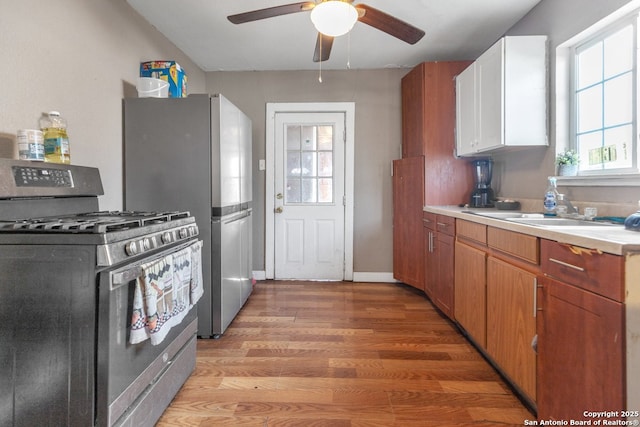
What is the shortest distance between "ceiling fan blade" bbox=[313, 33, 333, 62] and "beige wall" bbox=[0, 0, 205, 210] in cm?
135

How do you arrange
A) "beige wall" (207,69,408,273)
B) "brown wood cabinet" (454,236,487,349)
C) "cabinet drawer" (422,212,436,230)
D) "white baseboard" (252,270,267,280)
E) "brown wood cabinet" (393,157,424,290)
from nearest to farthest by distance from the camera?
"brown wood cabinet" (454,236,487,349) → "cabinet drawer" (422,212,436,230) → "brown wood cabinet" (393,157,424,290) → "beige wall" (207,69,408,273) → "white baseboard" (252,270,267,280)

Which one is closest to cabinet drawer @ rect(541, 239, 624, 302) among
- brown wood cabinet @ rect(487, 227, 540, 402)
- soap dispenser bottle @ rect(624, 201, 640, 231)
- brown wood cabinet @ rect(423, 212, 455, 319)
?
brown wood cabinet @ rect(487, 227, 540, 402)

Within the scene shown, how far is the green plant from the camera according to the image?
218cm

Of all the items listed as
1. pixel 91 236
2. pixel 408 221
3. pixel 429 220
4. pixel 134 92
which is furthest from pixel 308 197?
pixel 91 236

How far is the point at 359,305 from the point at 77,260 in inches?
94.5

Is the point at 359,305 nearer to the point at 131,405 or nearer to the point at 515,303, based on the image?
the point at 515,303

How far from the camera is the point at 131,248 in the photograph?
1.25 m

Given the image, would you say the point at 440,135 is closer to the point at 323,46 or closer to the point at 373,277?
the point at 323,46

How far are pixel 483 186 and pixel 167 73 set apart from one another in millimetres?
2775

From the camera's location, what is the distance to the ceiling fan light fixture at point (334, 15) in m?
1.64

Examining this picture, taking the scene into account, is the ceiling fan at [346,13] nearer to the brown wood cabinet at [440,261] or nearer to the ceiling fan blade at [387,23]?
the ceiling fan blade at [387,23]

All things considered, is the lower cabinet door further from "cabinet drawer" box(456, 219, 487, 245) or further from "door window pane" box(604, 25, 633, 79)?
"door window pane" box(604, 25, 633, 79)

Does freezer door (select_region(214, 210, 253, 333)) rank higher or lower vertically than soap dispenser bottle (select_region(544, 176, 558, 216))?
lower

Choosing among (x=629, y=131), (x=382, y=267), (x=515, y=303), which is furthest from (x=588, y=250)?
(x=382, y=267)
